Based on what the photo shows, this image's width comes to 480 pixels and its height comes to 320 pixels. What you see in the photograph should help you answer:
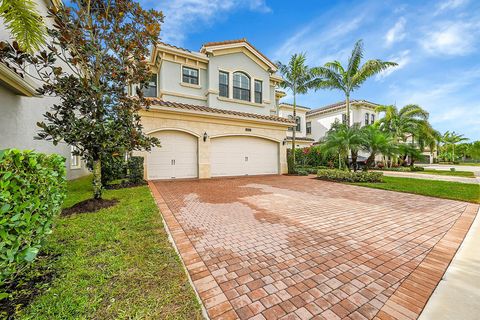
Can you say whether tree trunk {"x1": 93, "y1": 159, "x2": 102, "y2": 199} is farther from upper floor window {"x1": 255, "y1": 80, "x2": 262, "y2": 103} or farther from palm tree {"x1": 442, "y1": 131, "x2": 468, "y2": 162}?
palm tree {"x1": 442, "y1": 131, "x2": 468, "y2": 162}

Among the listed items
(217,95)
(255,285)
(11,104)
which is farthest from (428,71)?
(11,104)

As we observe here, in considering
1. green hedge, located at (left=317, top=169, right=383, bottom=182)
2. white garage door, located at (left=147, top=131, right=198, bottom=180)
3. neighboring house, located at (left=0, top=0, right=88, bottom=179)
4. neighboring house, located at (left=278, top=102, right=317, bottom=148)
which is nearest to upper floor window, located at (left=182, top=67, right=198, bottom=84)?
white garage door, located at (left=147, top=131, right=198, bottom=180)

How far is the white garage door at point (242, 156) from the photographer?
514 inches

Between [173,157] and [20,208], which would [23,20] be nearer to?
[20,208]

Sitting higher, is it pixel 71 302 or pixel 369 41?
pixel 369 41

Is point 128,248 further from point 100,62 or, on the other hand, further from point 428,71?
point 428,71

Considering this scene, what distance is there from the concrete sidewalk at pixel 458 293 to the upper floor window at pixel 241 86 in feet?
46.0

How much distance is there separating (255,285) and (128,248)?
2.28 m

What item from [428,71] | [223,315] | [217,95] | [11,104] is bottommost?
[223,315]

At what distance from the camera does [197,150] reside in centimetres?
1228

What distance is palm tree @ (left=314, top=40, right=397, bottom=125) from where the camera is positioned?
50.0 feet

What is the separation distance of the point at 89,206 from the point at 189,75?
1102 centimetres

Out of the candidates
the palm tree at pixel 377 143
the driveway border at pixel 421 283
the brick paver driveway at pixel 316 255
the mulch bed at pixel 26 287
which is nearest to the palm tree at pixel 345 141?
the palm tree at pixel 377 143

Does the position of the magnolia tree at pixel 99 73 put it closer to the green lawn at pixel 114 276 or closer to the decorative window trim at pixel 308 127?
the green lawn at pixel 114 276
